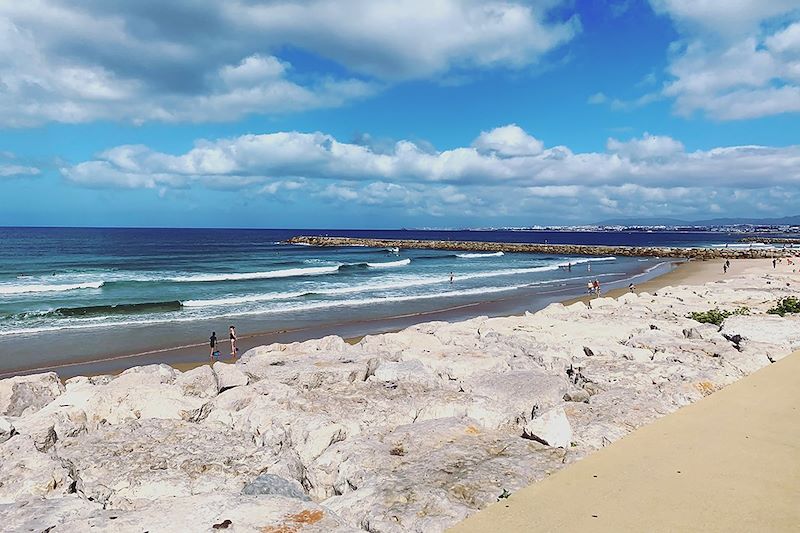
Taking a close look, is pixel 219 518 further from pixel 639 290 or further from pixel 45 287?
pixel 45 287

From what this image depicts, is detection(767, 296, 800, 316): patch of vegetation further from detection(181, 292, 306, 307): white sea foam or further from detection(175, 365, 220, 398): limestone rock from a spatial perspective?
detection(181, 292, 306, 307): white sea foam

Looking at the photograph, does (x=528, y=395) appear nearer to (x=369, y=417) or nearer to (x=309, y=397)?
(x=369, y=417)

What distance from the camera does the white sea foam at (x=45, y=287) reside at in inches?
1310

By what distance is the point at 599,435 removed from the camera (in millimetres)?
5680

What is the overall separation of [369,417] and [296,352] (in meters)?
5.13

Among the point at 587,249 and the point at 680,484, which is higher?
the point at 680,484

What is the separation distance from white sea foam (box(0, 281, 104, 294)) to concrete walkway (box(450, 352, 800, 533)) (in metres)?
37.0

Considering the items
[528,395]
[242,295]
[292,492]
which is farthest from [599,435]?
[242,295]

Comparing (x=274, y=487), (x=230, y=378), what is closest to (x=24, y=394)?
(x=230, y=378)

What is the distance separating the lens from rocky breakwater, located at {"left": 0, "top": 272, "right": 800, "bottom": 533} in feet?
13.7

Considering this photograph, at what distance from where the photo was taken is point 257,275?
44094 millimetres

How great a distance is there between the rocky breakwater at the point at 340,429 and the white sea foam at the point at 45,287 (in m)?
28.9

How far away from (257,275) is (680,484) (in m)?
42.1

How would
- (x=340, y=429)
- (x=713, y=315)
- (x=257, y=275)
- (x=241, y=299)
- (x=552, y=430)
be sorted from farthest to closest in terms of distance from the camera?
(x=257, y=275) < (x=241, y=299) < (x=713, y=315) < (x=340, y=429) < (x=552, y=430)
